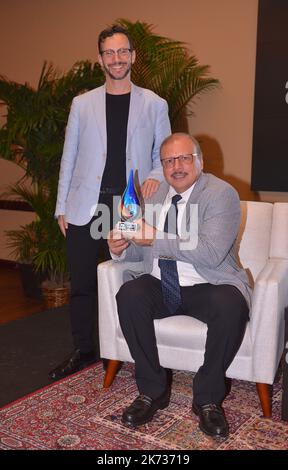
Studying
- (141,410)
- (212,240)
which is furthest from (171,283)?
(141,410)

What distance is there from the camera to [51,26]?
18.0 feet

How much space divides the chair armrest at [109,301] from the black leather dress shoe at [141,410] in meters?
0.34

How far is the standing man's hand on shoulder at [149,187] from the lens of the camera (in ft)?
8.86

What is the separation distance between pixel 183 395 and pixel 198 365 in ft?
0.83

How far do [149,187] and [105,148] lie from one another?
0.95 ft

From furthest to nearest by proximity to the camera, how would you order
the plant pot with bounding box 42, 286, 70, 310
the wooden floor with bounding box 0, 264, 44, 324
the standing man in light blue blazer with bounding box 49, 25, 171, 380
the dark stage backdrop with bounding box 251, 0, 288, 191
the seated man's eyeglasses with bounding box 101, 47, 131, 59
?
the plant pot with bounding box 42, 286, 70, 310 < the wooden floor with bounding box 0, 264, 44, 324 < the dark stage backdrop with bounding box 251, 0, 288, 191 < the standing man in light blue blazer with bounding box 49, 25, 171, 380 < the seated man's eyeglasses with bounding box 101, 47, 131, 59

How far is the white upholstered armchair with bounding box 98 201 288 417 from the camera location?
2389mm

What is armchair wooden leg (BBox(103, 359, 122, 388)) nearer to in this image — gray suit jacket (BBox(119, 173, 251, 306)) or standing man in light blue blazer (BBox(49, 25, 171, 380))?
standing man in light blue blazer (BBox(49, 25, 171, 380))

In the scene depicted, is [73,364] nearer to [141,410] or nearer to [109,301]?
[109,301]

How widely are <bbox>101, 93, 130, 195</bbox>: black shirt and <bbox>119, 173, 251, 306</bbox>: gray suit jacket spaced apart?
42 centimetres

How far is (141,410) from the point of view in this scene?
94.5 inches

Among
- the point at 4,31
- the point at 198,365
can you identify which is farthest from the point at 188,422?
the point at 4,31

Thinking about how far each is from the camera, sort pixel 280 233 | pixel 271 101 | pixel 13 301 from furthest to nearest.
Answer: pixel 13 301, pixel 271 101, pixel 280 233

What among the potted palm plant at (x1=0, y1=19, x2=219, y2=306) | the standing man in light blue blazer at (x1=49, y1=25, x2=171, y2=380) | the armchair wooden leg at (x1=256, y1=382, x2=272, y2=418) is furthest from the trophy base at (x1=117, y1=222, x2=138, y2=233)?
the potted palm plant at (x1=0, y1=19, x2=219, y2=306)
